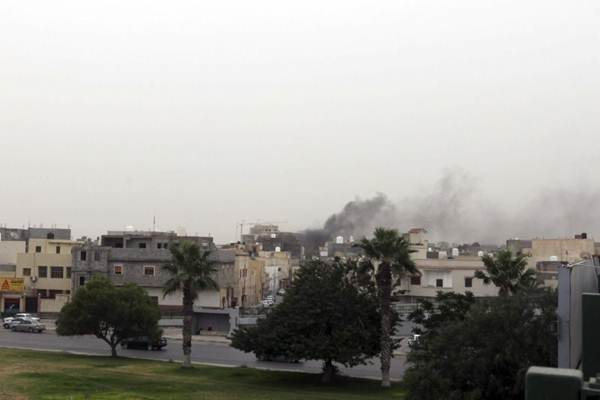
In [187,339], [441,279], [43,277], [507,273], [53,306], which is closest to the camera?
[507,273]

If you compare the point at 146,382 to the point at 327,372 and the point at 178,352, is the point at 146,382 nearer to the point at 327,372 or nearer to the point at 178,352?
the point at 327,372

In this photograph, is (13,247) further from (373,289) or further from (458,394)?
(458,394)

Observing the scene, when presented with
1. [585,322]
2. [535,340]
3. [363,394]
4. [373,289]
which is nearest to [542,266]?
[373,289]

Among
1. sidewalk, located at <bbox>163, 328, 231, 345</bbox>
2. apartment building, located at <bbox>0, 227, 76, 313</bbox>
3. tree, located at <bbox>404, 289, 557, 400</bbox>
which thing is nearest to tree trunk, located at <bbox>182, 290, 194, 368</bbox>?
sidewalk, located at <bbox>163, 328, 231, 345</bbox>

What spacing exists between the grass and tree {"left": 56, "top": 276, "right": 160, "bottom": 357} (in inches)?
92.5

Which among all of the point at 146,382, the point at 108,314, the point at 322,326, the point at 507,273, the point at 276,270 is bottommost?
the point at 146,382

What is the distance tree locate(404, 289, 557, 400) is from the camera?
82.7 feet

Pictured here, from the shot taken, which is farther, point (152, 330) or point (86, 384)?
point (152, 330)

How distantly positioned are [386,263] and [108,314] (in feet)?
67.9

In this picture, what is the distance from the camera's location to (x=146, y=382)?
121 feet

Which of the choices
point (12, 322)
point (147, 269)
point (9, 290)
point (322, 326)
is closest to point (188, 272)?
point (322, 326)

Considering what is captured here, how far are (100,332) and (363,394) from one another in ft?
72.1

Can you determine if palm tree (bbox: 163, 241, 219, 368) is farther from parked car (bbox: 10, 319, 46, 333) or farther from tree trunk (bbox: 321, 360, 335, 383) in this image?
parked car (bbox: 10, 319, 46, 333)

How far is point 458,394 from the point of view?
24.9 m
